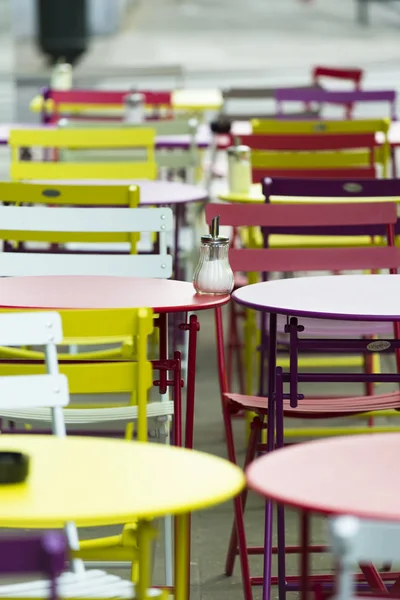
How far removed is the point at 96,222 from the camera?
14.9 feet

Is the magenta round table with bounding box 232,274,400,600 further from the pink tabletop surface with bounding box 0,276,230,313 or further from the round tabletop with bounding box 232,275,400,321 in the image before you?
the pink tabletop surface with bounding box 0,276,230,313

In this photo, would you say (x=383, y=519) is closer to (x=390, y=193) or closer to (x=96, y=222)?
(x=96, y=222)

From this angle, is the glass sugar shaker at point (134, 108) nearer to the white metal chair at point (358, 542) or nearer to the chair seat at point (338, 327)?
the chair seat at point (338, 327)

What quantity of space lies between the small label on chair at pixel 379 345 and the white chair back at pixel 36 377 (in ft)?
3.18

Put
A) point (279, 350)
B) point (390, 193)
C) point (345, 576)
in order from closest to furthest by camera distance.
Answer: point (345, 576) → point (390, 193) → point (279, 350)

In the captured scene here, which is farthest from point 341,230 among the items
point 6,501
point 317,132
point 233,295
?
point 6,501

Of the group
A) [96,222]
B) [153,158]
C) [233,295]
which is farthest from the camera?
[153,158]

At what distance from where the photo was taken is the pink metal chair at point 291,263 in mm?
3889

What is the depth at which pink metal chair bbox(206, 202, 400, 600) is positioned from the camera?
3.89 meters

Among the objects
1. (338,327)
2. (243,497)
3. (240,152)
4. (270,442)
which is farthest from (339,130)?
(270,442)

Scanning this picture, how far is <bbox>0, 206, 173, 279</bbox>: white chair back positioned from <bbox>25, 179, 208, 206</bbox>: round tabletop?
39.8 inches

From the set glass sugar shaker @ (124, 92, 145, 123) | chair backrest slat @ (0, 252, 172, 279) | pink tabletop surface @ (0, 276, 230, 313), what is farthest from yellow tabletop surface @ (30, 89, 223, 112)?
pink tabletop surface @ (0, 276, 230, 313)

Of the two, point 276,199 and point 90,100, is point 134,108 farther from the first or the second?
point 276,199

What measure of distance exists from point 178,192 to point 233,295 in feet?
7.35
